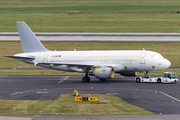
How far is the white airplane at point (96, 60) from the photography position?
151 feet

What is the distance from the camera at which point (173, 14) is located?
A: 436 ft

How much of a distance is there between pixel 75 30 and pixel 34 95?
71455mm

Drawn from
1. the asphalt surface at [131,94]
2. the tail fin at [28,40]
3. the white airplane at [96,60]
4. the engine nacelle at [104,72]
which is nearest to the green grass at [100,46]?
the tail fin at [28,40]

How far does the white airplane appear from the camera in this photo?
4616 centimetres

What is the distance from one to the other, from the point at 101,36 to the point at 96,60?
45.8 m

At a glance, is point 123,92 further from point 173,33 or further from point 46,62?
point 173,33

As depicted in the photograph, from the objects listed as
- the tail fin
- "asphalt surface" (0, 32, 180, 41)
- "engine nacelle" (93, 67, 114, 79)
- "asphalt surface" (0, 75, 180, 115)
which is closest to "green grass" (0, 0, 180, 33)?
"asphalt surface" (0, 32, 180, 41)

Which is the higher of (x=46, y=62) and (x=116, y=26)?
(x=116, y=26)

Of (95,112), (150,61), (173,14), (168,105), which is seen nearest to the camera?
(95,112)

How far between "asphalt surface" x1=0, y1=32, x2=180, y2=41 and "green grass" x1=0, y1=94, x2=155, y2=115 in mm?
60545

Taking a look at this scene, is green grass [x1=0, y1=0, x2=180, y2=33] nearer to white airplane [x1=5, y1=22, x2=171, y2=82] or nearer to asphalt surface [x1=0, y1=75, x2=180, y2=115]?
white airplane [x1=5, y1=22, x2=171, y2=82]

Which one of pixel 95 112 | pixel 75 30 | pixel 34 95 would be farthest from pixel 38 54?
pixel 75 30

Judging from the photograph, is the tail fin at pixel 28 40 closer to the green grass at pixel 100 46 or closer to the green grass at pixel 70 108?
the green grass at pixel 70 108

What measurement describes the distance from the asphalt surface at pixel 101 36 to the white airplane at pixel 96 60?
126 ft
